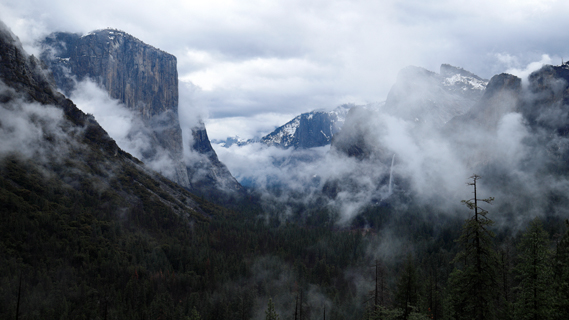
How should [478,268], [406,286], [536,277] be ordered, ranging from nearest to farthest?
[478,268], [536,277], [406,286]

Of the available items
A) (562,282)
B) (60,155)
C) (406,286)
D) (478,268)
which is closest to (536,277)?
(562,282)

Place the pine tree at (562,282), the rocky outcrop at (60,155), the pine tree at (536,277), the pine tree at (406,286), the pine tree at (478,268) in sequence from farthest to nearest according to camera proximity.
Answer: the rocky outcrop at (60,155)
the pine tree at (406,286)
the pine tree at (536,277)
the pine tree at (562,282)
the pine tree at (478,268)

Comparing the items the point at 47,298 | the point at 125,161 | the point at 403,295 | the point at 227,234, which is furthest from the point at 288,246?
the point at 125,161

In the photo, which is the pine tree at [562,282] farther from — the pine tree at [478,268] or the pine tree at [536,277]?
the pine tree at [478,268]

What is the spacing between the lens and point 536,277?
2809cm

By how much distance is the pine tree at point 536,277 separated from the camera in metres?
27.5

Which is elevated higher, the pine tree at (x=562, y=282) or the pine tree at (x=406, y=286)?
the pine tree at (x=562, y=282)

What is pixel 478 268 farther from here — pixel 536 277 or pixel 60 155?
pixel 60 155

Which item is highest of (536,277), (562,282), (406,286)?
(536,277)

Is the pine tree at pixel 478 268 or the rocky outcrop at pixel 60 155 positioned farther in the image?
the rocky outcrop at pixel 60 155

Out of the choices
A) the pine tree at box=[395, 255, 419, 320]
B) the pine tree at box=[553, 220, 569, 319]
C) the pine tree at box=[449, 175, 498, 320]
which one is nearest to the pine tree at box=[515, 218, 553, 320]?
the pine tree at box=[553, 220, 569, 319]

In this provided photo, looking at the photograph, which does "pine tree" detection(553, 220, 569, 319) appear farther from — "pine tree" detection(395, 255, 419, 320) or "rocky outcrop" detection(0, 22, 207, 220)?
"rocky outcrop" detection(0, 22, 207, 220)

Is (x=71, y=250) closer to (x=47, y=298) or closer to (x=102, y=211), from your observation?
(x=47, y=298)

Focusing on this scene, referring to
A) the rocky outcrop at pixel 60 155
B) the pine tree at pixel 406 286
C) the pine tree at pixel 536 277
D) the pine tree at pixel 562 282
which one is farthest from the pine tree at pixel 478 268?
the rocky outcrop at pixel 60 155
